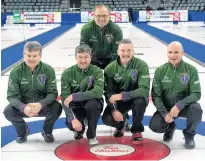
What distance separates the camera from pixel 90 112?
3656 mm

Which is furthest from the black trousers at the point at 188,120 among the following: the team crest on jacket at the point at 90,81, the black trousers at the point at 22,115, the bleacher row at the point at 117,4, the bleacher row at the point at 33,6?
the bleacher row at the point at 33,6

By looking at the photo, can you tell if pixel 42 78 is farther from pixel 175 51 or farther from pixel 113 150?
pixel 175 51

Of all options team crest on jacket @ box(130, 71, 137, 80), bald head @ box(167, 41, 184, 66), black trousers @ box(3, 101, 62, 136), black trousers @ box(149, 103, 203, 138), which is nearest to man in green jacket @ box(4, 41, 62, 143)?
black trousers @ box(3, 101, 62, 136)

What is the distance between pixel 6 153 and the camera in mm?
3525

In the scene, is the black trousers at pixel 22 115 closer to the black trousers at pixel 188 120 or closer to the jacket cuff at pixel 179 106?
the black trousers at pixel 188 120

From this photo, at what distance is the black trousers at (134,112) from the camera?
12.2 ft

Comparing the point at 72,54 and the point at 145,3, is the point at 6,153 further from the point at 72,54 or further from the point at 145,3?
the point at 145,3

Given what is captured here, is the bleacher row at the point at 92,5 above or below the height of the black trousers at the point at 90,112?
above

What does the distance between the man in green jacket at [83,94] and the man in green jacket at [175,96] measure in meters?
0.53

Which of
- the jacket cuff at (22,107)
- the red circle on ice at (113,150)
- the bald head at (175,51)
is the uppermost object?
the bald head at (175,51)

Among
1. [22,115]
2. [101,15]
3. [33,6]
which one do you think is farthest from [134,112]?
[33,6]

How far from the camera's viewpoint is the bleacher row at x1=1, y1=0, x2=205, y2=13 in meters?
26.0

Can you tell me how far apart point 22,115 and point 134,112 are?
1031 millimetres

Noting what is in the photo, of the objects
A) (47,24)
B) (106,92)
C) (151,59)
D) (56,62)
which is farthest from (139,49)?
(47,24)
